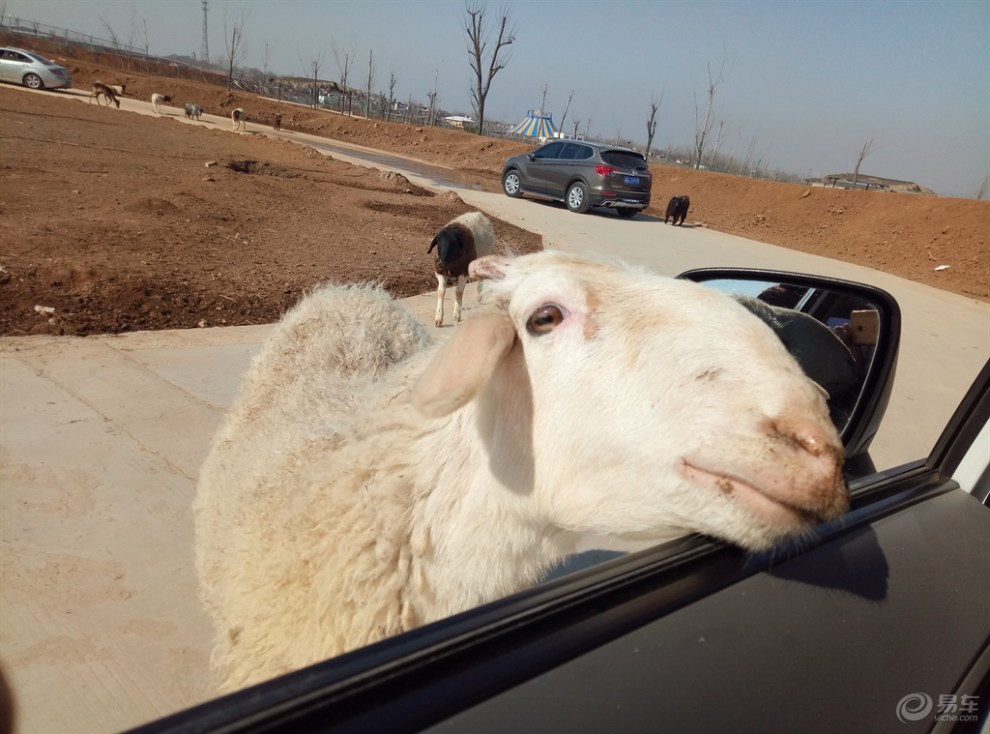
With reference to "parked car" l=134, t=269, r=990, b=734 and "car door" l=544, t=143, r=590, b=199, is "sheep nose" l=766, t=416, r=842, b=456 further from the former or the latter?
"car door" l=544, t=143, r=590, b=199

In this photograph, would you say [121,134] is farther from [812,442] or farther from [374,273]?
[812,442]

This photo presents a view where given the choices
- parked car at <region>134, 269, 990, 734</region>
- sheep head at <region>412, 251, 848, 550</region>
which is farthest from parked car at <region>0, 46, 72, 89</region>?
parked car at <region>134, 269, 990, 734</region>

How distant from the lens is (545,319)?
1.55m

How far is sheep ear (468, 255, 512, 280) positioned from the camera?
1769mm

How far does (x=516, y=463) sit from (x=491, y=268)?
21.9 inches

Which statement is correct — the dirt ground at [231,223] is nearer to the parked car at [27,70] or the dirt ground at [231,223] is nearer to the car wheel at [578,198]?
the car wheel at [578,198]

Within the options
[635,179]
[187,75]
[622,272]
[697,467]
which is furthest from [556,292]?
[187,75]

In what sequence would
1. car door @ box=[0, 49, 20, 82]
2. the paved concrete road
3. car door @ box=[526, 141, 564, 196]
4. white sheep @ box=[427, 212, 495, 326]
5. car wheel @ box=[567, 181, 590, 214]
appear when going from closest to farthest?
1. the paved concrete road
2. white sheep @ box=[427, 212, 495, 326]
3. car wheel @ box=[567, 181, 590, 214]
4. car door @ box=[526, 141, 564, 196]
5. car door @ box=[0, 49, 20, 82]

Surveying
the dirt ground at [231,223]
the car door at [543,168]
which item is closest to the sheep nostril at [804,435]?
the dirt ground at [231,223]

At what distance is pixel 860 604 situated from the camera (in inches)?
60.9

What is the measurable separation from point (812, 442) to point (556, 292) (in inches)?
26.2

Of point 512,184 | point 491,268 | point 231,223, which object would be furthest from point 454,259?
point 512,184

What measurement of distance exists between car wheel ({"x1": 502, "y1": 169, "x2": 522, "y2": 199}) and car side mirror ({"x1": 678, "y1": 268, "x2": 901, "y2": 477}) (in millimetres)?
20588

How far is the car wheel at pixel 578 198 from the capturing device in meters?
20.3
